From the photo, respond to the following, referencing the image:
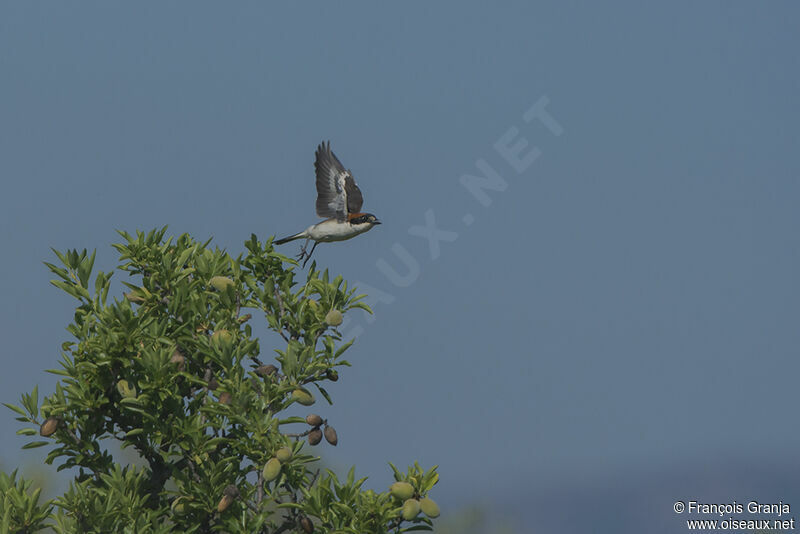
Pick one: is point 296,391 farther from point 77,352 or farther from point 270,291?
point 77,352

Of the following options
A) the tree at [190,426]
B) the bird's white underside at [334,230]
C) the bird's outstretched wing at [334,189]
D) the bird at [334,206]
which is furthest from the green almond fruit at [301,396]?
the bird's outstretched wing at [334,189]

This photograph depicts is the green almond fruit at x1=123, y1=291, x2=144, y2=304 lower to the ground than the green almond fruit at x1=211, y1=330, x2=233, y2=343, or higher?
higher

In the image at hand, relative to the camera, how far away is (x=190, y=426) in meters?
11.6

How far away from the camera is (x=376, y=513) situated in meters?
11.8

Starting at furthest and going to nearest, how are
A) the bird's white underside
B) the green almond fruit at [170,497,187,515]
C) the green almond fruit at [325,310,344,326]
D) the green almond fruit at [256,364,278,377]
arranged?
the bird's white underside < the green almond fruit at [325,310,344,326] < the green almond fruit at [256,364,278,377] < the green almond fruit at [170,497,187,515]

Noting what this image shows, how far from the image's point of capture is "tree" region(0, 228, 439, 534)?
11.4 metres

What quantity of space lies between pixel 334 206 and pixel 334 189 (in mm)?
474

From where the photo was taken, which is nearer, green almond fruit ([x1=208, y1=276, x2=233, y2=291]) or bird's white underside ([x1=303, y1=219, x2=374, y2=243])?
green almond fruit ([x1=208, y1=276, x2=233, y2=291])

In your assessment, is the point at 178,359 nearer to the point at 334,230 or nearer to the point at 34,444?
the point at 34,444

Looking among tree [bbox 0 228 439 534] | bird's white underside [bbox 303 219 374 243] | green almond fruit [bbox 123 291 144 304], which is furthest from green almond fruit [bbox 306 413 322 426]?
bird's white underside [bbox 303 219 374 243]

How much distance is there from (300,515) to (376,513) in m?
0.88

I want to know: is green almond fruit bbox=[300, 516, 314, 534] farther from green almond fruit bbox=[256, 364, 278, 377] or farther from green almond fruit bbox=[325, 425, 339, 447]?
green almond fruit bbox=[256, 364, 278, 377]

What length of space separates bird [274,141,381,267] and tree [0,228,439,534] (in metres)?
3.15

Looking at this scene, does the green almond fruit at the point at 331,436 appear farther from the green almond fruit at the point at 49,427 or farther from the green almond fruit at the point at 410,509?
the green almond fruit at the point at 49,427
